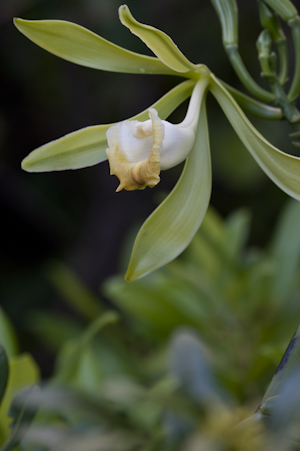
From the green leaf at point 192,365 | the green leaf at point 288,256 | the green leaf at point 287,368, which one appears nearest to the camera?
the green leaf at point 287,368

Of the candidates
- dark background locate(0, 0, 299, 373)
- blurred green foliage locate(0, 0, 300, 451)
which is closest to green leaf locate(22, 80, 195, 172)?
blurred green foliage locate(0, 0, 300, 451)

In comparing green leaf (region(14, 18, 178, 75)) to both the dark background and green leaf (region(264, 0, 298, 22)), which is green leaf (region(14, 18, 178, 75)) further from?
the dark background

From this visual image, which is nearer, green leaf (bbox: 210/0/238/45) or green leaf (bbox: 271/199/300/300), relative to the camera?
green leaf (bbox: 210/0/238/45)

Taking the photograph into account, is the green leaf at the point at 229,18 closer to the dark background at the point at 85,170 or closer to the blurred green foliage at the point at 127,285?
the blurred green foliage at the point at 127,285

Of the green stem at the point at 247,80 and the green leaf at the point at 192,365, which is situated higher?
the green stem at the point at 247,80

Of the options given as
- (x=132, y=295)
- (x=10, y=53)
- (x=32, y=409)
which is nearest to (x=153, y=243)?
(x=32, y=409)

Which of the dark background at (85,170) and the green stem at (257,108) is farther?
the dark background at (85,170)

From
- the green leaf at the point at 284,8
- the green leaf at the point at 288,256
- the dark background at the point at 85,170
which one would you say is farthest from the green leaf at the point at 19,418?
the dark background at the point at 85,170
